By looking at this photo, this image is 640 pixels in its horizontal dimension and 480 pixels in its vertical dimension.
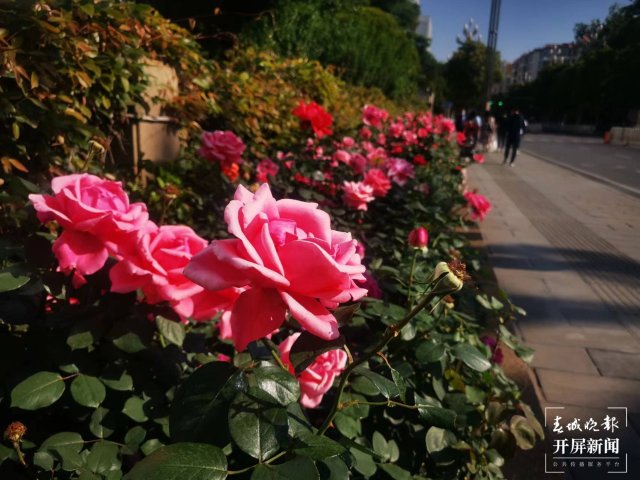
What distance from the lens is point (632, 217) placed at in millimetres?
6125

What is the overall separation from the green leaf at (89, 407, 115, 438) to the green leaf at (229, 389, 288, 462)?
0.43m

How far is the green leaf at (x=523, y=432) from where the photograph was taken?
127 centimetres

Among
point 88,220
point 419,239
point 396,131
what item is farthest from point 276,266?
point 396,131

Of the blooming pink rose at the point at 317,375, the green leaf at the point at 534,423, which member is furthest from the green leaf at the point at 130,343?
the green leaf at the point at 534,423

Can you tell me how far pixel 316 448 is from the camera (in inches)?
24.2

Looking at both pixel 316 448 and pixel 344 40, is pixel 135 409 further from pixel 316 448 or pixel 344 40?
pixel 344 40

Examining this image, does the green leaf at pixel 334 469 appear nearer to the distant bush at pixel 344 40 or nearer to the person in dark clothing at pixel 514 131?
the distant bush at pixel 344 40

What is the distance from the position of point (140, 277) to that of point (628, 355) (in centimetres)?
244

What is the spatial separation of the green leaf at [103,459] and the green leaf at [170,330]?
218 millimetres

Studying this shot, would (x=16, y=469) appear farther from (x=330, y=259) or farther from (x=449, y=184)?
(x=449, y=184)

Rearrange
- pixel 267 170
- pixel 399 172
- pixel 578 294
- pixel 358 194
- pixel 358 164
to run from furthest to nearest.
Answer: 1. pixel 578 294
2. pixel 399 172
3. pixel 358 164
4. pixel 267 170
5. pixel 358 194

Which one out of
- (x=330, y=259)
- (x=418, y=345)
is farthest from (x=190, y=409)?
(x=418, y=345)

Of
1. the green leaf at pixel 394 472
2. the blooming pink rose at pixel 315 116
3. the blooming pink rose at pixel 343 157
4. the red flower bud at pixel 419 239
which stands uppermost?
the blooming pink rose at pixel 315 116

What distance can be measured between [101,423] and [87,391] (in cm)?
12
